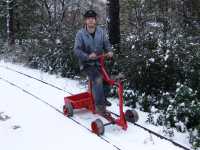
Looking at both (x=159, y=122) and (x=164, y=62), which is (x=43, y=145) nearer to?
(x=159, y=122)

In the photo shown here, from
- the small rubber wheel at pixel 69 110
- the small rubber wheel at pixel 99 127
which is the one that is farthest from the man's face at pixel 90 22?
the small rubber wheel at pixel 99 127

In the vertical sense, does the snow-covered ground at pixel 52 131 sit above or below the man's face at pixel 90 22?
below

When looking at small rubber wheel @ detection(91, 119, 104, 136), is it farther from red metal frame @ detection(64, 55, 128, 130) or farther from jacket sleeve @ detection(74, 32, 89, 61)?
jacket sleeve @ detection(74, 32, 89, 61)

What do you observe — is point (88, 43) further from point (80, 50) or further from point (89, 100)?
point (89, 100)

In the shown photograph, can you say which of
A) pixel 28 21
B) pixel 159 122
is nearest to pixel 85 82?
pixel 159 122

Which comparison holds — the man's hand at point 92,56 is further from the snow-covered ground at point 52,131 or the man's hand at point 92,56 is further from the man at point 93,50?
the snow-covered ground at point 52,131

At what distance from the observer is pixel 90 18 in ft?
30.0

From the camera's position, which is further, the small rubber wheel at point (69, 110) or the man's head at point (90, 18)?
the small rubber wheel at point (69, 110)

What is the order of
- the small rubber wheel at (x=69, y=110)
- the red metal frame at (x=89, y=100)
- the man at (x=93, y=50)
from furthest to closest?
the small rubber wheel at (x=69, y=110) → the man at (x=93, y=50) → the red metal frame at (x=89, y=100)

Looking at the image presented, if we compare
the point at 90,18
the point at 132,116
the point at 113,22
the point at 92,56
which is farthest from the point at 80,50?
the point at 113,22

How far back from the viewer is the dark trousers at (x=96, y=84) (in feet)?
30.2

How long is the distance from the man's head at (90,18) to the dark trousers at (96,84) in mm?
928

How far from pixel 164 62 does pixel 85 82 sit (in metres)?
4.11

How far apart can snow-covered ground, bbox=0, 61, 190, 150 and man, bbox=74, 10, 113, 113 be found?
70 centimetres
